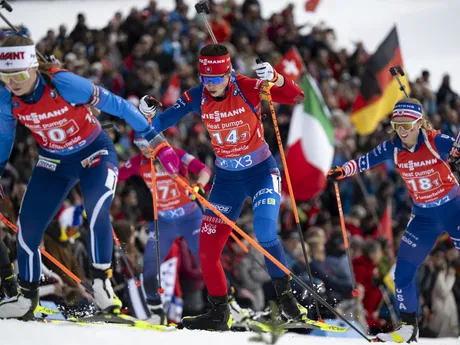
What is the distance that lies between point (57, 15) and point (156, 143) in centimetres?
1366

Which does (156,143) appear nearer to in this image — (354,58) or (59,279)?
(59,279)

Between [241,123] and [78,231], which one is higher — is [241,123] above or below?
above

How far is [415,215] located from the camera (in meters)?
8.91

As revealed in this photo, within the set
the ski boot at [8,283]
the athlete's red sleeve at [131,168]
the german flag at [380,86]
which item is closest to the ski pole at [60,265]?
the ski boot at [8,283]

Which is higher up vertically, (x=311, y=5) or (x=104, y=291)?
(x=311, y=5)

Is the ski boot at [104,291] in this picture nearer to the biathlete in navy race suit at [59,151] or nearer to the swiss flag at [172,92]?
the biathlete in navy race suit at [59,151]

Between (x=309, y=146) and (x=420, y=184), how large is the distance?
4.53 m

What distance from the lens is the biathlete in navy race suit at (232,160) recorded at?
26.2 feet

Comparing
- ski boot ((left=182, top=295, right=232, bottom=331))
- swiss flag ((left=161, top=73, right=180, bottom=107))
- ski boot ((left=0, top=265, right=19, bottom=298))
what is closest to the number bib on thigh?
ski boot ((left=182, top=295, right=232, bottom=331))

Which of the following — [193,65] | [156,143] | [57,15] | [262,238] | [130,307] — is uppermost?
[57,15]

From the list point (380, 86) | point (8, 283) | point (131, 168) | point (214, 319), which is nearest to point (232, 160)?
point (214, 319)

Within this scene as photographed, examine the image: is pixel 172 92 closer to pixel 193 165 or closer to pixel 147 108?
pixel 193 165

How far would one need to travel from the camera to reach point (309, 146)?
1316 centimetres

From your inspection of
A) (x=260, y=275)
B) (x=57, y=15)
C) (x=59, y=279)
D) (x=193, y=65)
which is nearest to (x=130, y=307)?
(x=59, y=279)
